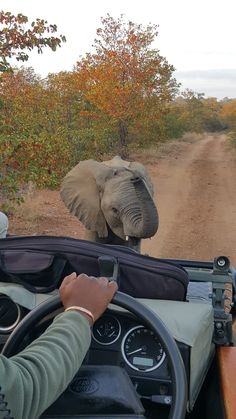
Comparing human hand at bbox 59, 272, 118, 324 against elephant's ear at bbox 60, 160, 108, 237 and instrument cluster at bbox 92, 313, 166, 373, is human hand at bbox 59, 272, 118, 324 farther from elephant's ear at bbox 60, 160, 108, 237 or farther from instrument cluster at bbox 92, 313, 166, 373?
elephant's ear at bbox 60, 160, 108, 237

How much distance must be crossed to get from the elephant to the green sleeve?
3.38 m

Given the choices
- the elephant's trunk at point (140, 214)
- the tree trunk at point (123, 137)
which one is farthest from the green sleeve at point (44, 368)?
the tree trunk at point (123, 137)

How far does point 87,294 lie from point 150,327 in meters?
0.23

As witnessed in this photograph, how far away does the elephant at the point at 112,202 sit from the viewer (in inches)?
186

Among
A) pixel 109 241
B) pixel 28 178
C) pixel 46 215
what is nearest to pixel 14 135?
pixel 28 178

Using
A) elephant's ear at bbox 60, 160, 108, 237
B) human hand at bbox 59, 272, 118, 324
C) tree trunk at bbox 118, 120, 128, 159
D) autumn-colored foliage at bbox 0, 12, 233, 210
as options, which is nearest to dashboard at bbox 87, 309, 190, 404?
human hand at bbox 59, 272, 118, 324

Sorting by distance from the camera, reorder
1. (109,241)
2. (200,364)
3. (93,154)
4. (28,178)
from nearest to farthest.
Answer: (200,364)
(109,241)
(28,178)
(93,154)

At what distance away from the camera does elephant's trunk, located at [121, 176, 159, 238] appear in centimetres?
463

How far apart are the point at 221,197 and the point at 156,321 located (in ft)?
44.6

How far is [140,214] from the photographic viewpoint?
15.7 ft

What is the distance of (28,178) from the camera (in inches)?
291

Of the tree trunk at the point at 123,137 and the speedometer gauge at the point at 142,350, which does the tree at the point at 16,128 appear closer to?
the speedometer gauge at the point at 142,350

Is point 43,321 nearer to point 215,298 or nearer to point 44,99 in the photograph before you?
point 215,298

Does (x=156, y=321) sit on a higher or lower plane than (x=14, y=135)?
lower
